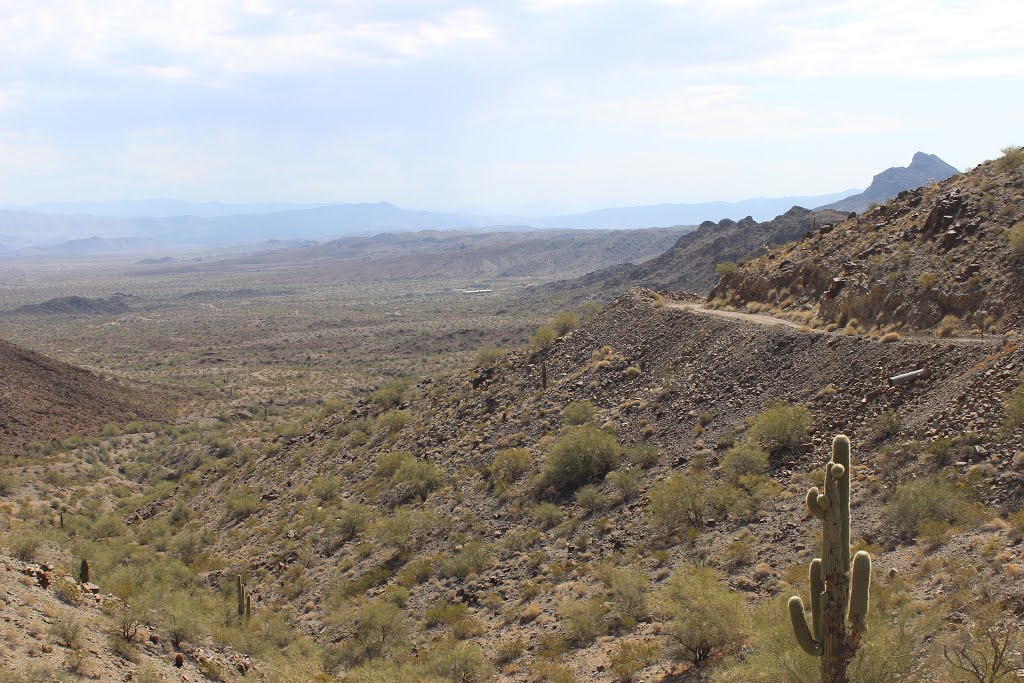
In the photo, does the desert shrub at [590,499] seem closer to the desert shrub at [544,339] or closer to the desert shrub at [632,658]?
the desert shrub at [632,658]

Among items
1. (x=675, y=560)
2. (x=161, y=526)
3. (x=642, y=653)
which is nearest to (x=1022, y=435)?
(x=675, y=560)

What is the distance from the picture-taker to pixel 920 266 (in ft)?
77.0

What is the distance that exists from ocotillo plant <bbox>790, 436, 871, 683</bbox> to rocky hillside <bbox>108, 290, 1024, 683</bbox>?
941 millimetres

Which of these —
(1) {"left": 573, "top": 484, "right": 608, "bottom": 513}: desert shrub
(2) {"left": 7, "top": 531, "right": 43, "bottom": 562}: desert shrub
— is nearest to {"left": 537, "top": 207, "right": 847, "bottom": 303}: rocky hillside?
(1) {"left": 573, "top": 484, "right": 608, "bottom": 513}: desert shrub

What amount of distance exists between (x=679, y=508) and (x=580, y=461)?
5412mm

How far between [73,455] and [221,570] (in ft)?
73.1

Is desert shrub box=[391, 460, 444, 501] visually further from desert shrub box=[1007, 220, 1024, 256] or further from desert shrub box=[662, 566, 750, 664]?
desert shrub box=[1007, 220, 1024, 256]

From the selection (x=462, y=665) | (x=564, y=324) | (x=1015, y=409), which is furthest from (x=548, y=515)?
(x=564, y=324)

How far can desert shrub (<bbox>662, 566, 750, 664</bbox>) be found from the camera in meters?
12.5

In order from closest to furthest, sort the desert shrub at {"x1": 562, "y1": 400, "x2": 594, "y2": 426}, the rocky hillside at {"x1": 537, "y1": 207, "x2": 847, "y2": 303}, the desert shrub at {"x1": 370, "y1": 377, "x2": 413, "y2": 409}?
1. the desert shrub at {"x1": 562, "y1": 400, "x2": 594, "y2": 426}
2. the desert shrub at {"x1": 370, "y1": 377, "x2": 413, "y2": 409}
3. the rocky hillside at {"x1": 537, "y1": 207, "x2": 847, "y2": 303}

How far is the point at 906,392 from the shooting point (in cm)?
1838

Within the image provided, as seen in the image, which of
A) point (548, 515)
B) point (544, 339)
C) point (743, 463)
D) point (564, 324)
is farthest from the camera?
point (564, 324)

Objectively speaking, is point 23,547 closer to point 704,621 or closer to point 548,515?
point 548,515

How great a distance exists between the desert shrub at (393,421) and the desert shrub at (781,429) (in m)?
18.6
